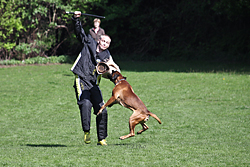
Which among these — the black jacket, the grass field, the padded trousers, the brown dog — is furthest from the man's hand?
the grass field

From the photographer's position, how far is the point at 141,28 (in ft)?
83.8

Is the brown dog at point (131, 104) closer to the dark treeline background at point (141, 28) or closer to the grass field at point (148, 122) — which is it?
the grass field at point (148, 122)

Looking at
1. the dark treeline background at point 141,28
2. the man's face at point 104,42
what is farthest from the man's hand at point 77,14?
the dark treeline background at point 141,28

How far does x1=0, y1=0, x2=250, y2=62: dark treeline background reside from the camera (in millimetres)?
22031

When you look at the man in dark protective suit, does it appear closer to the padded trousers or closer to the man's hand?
the padded trousers

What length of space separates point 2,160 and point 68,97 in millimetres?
7751

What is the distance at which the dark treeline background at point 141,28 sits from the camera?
867 inches

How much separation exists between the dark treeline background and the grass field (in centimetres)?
362

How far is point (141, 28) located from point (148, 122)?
16.5 metres

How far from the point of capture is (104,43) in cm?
661

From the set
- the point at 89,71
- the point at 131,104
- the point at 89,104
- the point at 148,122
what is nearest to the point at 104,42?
the point at 89,71

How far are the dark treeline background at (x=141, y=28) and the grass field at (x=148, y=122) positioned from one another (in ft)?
11.9

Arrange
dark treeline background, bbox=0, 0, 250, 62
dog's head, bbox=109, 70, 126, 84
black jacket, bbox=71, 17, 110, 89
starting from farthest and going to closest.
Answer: dark treeline background, bbox=0, 0, 250, 62 < black jacket, bbox=71, 17, 110, 89 < dog's head, bbox=109, 70, 126, 84

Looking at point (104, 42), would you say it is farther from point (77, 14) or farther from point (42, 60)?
point (42, 60)
